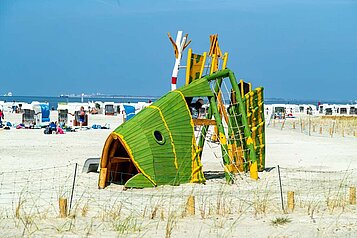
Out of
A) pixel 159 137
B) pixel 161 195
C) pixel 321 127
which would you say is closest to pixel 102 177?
pixel 159 137

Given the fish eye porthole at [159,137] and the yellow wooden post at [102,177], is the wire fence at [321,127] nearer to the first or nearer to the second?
the fish eye porthole at [159,137]

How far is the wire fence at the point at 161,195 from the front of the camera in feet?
31.7

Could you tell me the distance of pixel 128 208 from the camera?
995cm

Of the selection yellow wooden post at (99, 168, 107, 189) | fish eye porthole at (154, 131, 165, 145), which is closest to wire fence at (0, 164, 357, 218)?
yellow wooden post at (99, 168, 107, 189)

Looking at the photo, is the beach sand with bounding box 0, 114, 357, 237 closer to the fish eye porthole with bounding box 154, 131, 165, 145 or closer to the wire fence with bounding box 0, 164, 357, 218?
the wire fence with bounding box 0, 164, 357, 218

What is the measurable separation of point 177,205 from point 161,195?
1.12 meters

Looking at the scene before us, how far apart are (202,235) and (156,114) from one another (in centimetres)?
489

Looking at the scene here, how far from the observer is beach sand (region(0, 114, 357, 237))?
27.3 ft

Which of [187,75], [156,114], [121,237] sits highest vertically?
[187,75]

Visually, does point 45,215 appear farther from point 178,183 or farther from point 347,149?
point 347,149

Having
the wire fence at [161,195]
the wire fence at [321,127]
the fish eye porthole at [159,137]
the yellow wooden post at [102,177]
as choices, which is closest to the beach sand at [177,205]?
the wire fence at [161,195]

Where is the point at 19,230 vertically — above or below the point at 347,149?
below

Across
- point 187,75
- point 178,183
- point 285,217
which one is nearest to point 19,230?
point 285,217

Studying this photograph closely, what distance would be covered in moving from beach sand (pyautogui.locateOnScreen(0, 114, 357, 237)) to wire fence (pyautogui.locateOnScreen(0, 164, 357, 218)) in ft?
0.05
